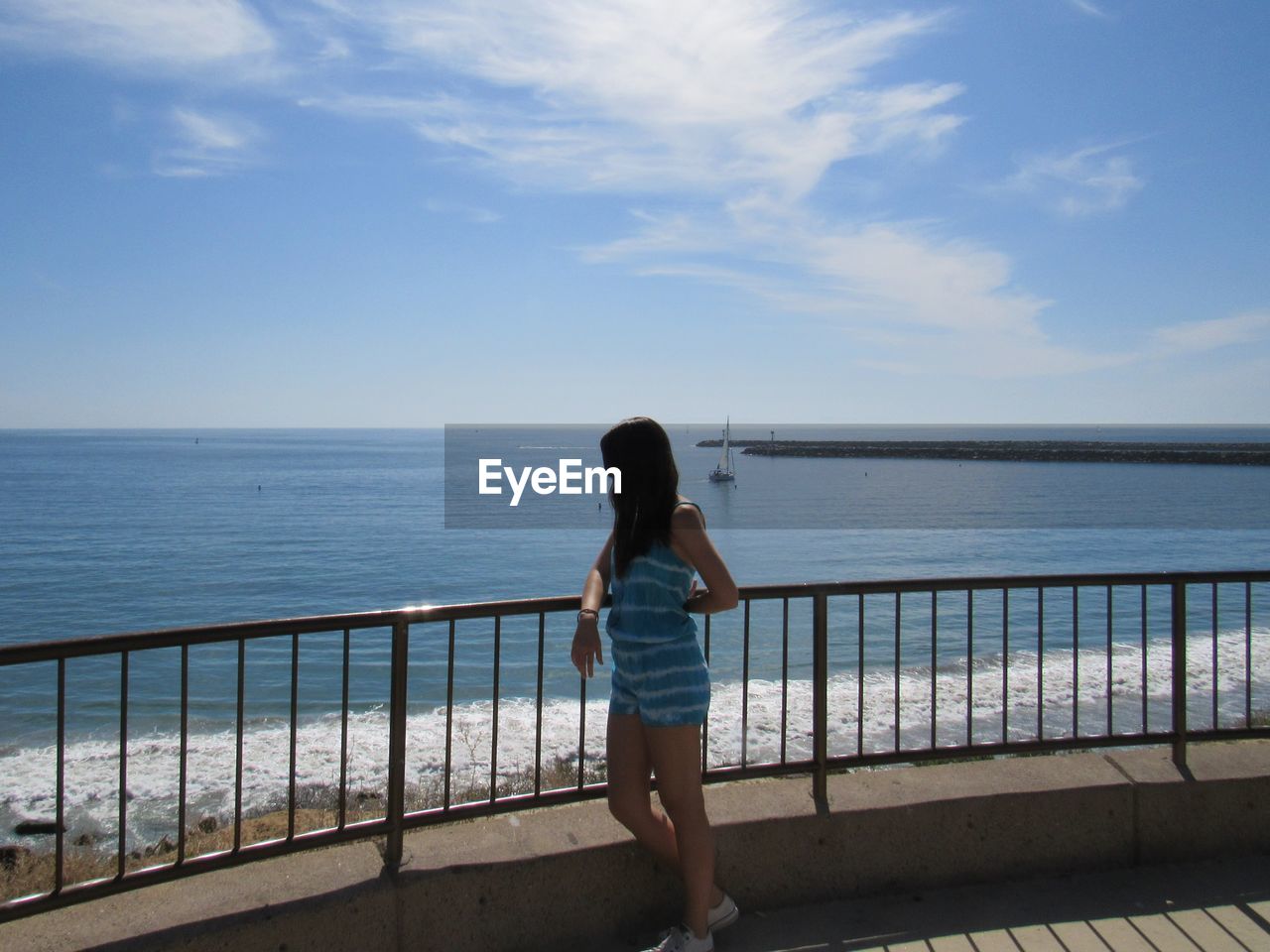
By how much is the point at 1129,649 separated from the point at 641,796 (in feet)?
76.0

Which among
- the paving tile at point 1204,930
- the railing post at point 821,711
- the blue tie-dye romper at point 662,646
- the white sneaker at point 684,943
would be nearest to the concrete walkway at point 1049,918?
the paving tile at point 1204,930

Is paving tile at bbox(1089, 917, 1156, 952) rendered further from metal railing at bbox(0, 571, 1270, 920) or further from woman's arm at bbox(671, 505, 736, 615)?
woman's arm at bbox(671, 505, 736, 615)

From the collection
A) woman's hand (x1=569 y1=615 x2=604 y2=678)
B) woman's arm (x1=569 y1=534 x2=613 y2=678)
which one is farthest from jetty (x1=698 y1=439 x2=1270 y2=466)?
woman's hand (x1=569 y1=615 x2=604 y2=678)

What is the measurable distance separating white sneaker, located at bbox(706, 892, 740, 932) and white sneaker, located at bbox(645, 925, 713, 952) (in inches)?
4.2

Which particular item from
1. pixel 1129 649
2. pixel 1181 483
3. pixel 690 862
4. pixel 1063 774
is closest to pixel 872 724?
pixel 1129 649

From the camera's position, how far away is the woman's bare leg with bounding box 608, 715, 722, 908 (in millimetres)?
3062

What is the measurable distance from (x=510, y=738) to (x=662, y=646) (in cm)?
1381

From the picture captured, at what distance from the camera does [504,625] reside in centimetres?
3105

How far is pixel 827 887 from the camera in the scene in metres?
3.65

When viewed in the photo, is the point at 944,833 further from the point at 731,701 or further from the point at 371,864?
the point at 731,701

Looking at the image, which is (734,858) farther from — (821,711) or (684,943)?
(821,711)

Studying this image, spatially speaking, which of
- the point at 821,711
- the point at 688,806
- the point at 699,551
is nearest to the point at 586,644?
the point at 699,551

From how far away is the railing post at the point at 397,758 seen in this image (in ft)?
10.5

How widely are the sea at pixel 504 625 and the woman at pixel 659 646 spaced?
104 cm
